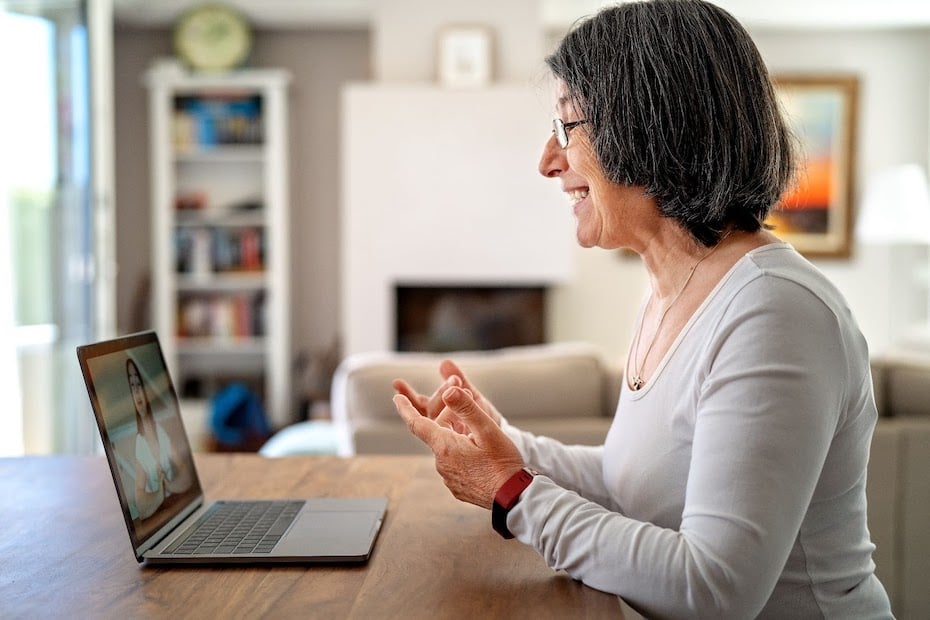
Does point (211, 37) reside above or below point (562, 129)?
above

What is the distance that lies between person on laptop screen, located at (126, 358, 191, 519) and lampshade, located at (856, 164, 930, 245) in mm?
5106

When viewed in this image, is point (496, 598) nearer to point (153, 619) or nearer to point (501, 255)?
point (153, 619)

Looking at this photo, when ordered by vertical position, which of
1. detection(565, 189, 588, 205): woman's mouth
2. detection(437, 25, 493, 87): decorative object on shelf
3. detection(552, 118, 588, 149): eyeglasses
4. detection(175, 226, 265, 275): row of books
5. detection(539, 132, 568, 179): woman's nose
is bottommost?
detection(175, 226, 265, 275): row of books

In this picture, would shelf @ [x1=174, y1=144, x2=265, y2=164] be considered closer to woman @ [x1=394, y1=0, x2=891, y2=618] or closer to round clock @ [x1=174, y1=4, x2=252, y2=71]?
round clock @ [x1=174, y1=4, x2=252, y2=71]

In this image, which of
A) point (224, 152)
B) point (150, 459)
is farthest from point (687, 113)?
point (224, 152)

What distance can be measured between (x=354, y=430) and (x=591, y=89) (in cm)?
113

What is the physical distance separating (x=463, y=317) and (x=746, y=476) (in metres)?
4.76

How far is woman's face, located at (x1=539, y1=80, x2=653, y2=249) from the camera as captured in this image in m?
1.16

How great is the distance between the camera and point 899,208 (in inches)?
213

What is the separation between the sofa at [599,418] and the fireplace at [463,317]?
3444 millimetres

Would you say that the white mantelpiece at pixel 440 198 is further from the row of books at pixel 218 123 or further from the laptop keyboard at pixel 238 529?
the laptop keyboard at pixel 238 529

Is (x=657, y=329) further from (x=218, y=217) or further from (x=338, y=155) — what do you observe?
(x=338, y=155)

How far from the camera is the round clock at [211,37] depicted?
5602mm

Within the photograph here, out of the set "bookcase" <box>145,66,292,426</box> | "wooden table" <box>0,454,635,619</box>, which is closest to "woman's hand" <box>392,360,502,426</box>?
"wooden table" <box>0,454,635,619</box>
